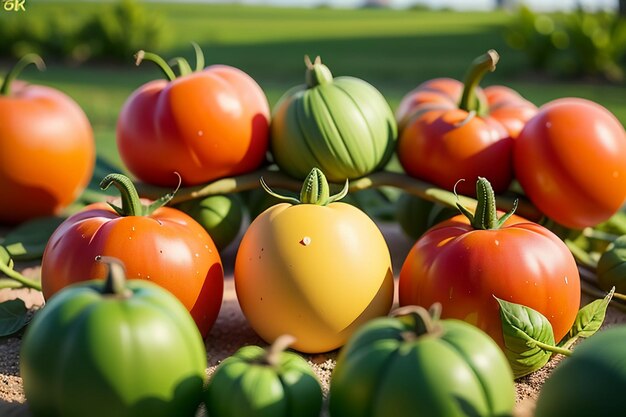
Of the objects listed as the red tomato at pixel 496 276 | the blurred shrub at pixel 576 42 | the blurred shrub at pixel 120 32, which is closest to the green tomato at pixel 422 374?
the red tomato at pixel 496 276

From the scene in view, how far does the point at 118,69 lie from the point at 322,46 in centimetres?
470

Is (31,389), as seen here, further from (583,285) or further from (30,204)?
(30,204)

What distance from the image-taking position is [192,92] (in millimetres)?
3162

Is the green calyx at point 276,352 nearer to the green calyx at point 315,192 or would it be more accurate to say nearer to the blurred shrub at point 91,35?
the green calyx at point 315,192

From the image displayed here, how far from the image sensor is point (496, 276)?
247 cm

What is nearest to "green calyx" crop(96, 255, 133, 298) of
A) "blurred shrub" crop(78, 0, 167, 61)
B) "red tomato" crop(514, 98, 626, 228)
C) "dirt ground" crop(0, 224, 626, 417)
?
"dirt ground" crop(0, 224, 626, 417)

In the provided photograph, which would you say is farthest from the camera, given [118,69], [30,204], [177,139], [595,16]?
[118,69]

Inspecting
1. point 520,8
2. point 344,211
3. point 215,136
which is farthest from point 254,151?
point 520,8

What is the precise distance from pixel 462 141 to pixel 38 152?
203 centimetres

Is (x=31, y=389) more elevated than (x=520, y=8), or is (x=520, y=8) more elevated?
(x=31, y=389)

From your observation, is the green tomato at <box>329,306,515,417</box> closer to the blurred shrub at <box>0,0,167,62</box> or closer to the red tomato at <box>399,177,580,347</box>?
the red tomato at <box>399,177,580,347</box>

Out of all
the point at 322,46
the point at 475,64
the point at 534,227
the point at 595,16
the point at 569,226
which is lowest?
the point at 322,46

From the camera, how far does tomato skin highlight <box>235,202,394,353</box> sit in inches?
98.6

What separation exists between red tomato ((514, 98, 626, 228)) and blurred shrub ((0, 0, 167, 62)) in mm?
11439
